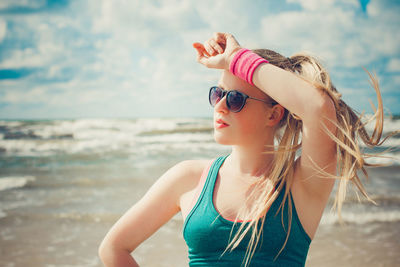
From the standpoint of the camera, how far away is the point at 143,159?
13.8m

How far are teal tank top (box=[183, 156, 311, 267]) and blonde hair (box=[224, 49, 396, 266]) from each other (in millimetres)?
30

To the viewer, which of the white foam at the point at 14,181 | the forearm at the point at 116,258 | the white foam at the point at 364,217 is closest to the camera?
the forearm at the point at 116,258

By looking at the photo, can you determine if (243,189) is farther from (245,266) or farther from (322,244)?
(322,244)

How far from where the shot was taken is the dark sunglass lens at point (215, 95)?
74.7 inches

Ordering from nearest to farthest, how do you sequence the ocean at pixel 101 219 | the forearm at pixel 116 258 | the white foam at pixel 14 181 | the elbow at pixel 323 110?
the elbow at pixel 323 110
the forearm at pixel 116 258
the ocean at pixel 101 219
the white foam at pixel 14 181

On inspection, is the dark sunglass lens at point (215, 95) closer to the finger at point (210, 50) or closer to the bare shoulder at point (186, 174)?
the finger at point (210, 50)

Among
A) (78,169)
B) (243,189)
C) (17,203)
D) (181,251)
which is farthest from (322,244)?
(78,169)

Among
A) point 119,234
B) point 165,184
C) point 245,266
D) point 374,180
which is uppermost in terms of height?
point 165,184

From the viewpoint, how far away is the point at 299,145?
6.04ft

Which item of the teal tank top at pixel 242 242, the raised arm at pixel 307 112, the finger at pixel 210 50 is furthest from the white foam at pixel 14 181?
the raised arm at pixel 307 112

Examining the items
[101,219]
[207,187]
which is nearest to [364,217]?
[101,219]

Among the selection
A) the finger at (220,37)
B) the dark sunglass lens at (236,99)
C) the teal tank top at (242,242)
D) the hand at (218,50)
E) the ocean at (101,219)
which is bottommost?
the ocean at (101,219)

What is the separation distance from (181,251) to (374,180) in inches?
291

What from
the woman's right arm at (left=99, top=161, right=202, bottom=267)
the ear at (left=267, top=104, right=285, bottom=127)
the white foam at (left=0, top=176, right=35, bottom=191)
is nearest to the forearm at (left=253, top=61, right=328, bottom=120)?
the ear at (left=267, top=104, right=285, bottom=127)
